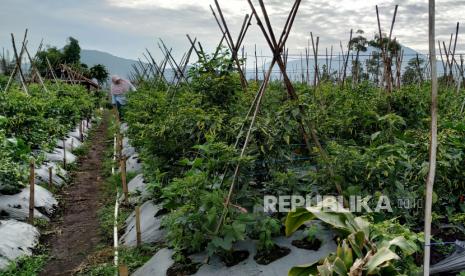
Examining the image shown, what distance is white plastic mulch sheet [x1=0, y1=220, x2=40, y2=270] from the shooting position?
161 inches

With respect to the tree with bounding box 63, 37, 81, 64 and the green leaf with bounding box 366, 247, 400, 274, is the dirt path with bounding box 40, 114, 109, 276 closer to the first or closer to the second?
the green leaf with bounding box 366, 247, 400, 274

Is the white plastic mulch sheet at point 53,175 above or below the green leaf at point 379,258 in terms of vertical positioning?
below

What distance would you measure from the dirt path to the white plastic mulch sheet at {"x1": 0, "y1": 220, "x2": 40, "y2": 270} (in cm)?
24

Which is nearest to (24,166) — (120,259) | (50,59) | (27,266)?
(27,266)

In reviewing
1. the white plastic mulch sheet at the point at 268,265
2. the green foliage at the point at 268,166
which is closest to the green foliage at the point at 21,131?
the green foliage at the point at 268,166

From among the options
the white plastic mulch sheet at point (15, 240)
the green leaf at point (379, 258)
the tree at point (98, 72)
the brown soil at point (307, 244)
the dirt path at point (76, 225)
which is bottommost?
the dirt path at point (76, 225)

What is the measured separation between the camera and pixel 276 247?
130 inches

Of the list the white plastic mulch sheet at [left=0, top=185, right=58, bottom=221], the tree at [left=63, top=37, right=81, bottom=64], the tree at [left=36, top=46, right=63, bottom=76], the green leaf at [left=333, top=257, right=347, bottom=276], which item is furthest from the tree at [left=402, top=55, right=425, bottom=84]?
the tree at [left=63, top=37, right=81, bottom=64]

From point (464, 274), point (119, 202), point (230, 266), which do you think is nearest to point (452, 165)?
point (464, 274)

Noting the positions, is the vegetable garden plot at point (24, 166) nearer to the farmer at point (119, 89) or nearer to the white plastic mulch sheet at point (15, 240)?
the white plastic mulch sheet at point (15, 240)

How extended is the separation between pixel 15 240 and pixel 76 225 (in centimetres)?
121

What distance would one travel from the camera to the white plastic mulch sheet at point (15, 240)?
410cm

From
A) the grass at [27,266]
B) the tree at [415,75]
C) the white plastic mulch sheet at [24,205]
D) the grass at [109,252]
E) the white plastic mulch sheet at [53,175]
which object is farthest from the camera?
the tree at [415,75]

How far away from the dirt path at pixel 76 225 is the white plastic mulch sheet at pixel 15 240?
0.77 ft
